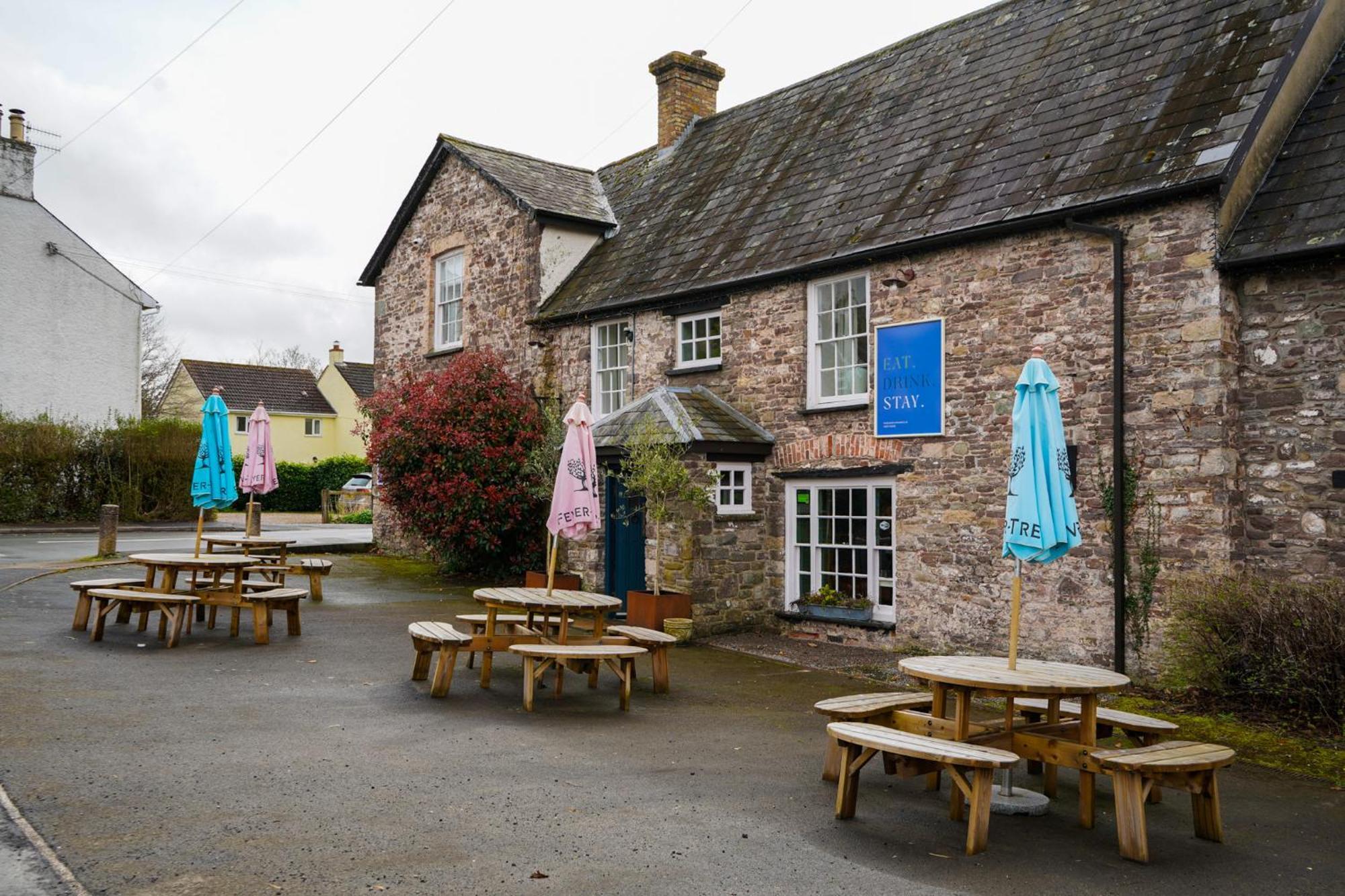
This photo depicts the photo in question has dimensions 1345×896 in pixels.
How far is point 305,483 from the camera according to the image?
133 ft

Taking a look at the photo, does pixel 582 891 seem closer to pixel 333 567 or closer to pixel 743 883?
pixel 743 883

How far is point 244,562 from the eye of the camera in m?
11.3

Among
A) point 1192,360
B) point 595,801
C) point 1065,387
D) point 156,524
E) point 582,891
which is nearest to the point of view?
point 582,891

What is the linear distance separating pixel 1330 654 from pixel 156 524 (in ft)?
87.3

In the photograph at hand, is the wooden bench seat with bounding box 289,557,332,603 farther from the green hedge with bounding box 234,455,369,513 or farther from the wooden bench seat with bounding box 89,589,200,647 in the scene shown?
the green hedge with bounding box 234,455,369,513

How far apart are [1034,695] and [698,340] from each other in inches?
364

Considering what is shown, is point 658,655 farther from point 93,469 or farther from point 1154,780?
point 93,469

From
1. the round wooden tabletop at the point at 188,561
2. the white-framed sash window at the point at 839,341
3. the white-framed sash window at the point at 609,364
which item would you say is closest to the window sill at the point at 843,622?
the white-framed sash window at the point at 839,341

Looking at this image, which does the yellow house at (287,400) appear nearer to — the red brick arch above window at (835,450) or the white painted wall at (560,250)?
the white painted wall at (560,250)

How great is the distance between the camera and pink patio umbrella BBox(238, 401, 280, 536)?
15172 millimetres

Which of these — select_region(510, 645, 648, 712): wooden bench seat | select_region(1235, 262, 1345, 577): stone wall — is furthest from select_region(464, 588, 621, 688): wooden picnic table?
select_region(1235, 262, 1345, 577): stone wall

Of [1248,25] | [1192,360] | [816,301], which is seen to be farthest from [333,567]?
[1248,25]

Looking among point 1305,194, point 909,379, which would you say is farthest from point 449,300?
point 1305,194

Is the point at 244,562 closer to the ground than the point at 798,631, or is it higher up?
higher up
